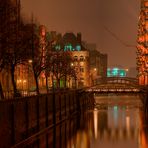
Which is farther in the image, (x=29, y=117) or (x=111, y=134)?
(x=111, y=134)

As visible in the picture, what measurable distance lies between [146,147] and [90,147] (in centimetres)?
604

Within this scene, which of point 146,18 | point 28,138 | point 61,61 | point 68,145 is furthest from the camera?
point 146,18

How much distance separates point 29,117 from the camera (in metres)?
65.8

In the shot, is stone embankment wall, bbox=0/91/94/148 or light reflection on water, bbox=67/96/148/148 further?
light reflection on water, bbox=67/96/148/148

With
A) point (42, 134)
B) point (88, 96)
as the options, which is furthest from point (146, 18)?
point (42, 134)

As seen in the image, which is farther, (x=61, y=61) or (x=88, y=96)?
(x=88, y=96)

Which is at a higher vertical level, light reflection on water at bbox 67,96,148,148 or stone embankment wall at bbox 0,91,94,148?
stone embankment wall at bbox 0,91,94,148

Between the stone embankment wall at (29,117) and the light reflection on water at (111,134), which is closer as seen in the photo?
the stone embankment wall at (29,117)

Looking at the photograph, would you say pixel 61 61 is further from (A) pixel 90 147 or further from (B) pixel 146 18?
(B) pixel 146 18

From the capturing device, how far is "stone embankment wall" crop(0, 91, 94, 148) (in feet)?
177

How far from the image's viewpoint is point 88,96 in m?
156

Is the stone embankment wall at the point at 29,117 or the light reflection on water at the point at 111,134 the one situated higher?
the stone embankment wall at the point at 29,117

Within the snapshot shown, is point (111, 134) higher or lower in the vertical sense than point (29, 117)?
lower

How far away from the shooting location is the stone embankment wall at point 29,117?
53.9m
